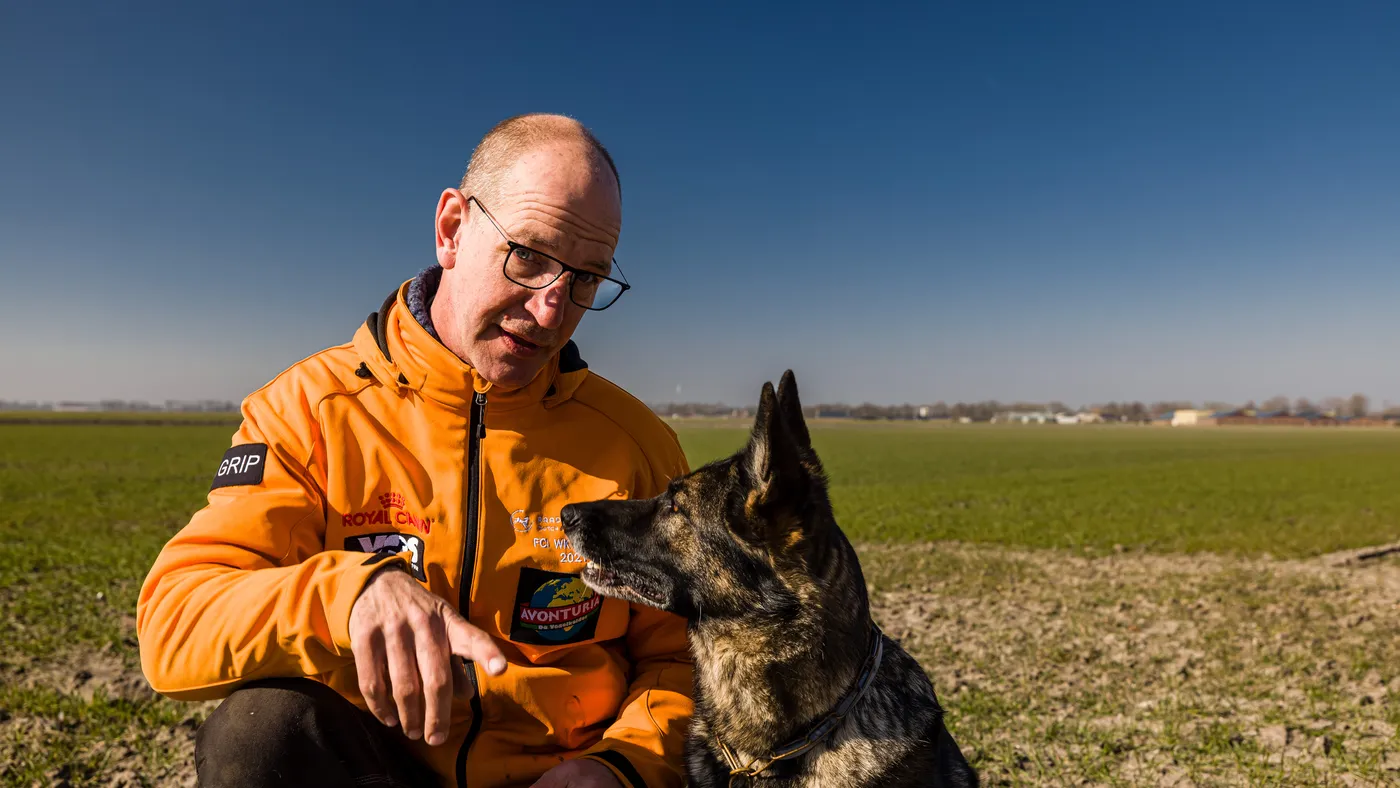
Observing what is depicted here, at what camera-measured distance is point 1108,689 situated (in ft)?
24.1

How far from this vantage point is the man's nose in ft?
9.81

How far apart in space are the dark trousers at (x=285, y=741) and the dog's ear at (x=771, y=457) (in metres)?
1.72

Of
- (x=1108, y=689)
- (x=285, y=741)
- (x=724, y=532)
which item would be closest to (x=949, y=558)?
(x=1108, y=689)

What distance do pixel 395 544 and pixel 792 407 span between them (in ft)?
5.35

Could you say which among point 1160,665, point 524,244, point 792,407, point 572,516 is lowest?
point 1160,665

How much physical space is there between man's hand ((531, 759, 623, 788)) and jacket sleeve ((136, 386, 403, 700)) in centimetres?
90

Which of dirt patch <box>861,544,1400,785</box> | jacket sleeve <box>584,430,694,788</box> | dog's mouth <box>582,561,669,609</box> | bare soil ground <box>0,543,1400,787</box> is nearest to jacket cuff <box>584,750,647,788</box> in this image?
jacket sleeve <box>584,430,694,788</box>

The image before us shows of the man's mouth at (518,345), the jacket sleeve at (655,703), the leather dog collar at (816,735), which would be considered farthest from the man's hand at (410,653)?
the leather dog collar at (816,735)

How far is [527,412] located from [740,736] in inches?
64.1

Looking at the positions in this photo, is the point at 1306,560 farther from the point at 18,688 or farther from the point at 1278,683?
the point at 18,688

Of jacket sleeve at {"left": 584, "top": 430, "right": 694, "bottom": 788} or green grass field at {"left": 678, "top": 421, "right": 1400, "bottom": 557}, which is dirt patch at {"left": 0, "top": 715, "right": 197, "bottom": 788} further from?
green grass field at {"left": 678, "top": 421, "right": 1400, "bottom": 557}

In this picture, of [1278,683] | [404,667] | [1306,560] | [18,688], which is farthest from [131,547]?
[1306,560]

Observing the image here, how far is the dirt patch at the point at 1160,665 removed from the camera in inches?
221

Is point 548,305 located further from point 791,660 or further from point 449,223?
point 791,660
